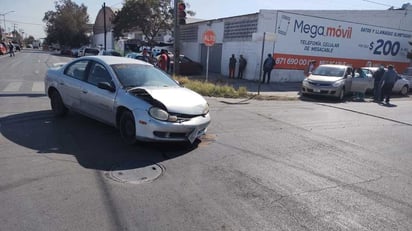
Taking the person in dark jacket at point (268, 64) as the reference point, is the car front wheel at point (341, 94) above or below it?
below

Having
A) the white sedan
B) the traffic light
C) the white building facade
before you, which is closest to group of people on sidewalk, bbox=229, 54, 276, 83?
the white building facade

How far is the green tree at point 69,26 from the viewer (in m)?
78.7

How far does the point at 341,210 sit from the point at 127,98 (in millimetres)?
3809

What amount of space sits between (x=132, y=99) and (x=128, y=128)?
55cm

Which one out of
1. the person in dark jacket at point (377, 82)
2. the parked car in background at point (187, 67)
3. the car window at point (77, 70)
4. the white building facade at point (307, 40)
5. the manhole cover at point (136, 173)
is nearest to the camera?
the manhole cover at point (136, 173)

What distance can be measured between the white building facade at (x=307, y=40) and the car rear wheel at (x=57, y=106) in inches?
514

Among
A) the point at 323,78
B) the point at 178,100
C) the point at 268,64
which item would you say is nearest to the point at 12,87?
the point at 178,100

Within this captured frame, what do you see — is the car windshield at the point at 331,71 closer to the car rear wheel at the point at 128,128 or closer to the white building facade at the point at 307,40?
the white building facade at the point at 307,40

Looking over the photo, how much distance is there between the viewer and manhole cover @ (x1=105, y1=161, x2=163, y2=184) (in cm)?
463

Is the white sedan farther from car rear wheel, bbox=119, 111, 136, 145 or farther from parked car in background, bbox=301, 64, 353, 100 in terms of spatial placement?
parked car in background, bbox=301, 64, 353, 100

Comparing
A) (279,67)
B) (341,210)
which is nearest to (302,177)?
(341,210)

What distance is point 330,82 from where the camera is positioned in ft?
49.3

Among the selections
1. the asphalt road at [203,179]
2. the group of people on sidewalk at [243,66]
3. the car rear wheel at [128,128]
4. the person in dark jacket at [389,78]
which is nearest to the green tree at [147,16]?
the group of people on sidewalk at [243,66]

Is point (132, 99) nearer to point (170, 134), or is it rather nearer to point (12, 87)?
point (170, 134)
